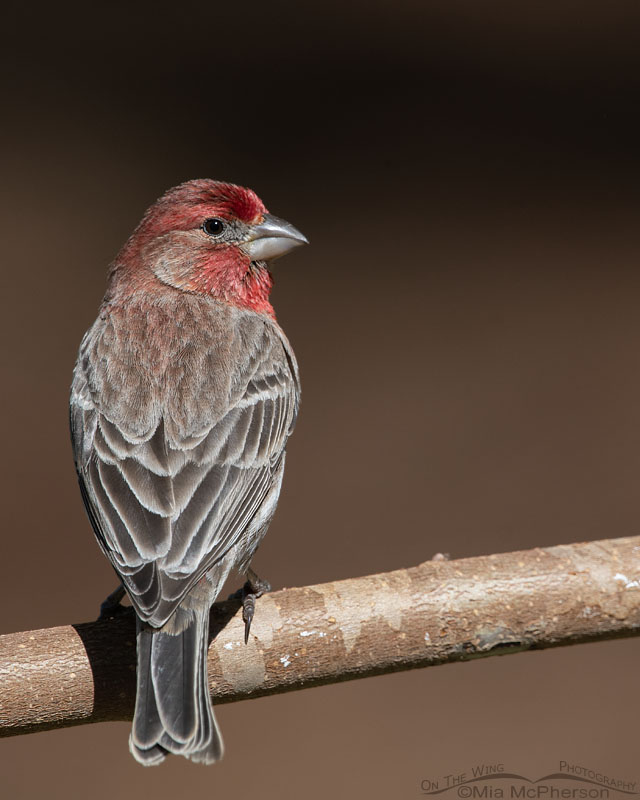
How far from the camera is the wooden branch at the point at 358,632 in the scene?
8.56ft

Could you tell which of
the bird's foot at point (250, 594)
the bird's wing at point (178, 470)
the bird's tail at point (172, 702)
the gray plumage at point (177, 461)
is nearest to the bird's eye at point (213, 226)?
the gray plumage at point (177, 461)

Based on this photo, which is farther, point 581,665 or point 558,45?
point 558,45

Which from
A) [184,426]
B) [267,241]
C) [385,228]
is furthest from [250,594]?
[385,228]

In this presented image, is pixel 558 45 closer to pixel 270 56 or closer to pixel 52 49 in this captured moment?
pixel 270 56

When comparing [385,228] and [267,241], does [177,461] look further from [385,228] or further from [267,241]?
[385,228]

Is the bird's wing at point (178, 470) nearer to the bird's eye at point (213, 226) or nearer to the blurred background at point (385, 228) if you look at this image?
the bird's eye at point (213, 226)

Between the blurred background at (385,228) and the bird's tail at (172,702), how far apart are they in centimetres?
238

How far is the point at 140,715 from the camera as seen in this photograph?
2.42 meters

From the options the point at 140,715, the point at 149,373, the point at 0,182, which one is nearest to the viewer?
the point at 140,715

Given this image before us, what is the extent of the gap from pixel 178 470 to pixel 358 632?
579mm

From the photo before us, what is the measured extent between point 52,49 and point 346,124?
1425 mm

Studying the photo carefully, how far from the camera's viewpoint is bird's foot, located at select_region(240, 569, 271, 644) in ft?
9.04

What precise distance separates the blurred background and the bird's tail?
2381mm

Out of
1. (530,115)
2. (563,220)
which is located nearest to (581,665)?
(563,220)
